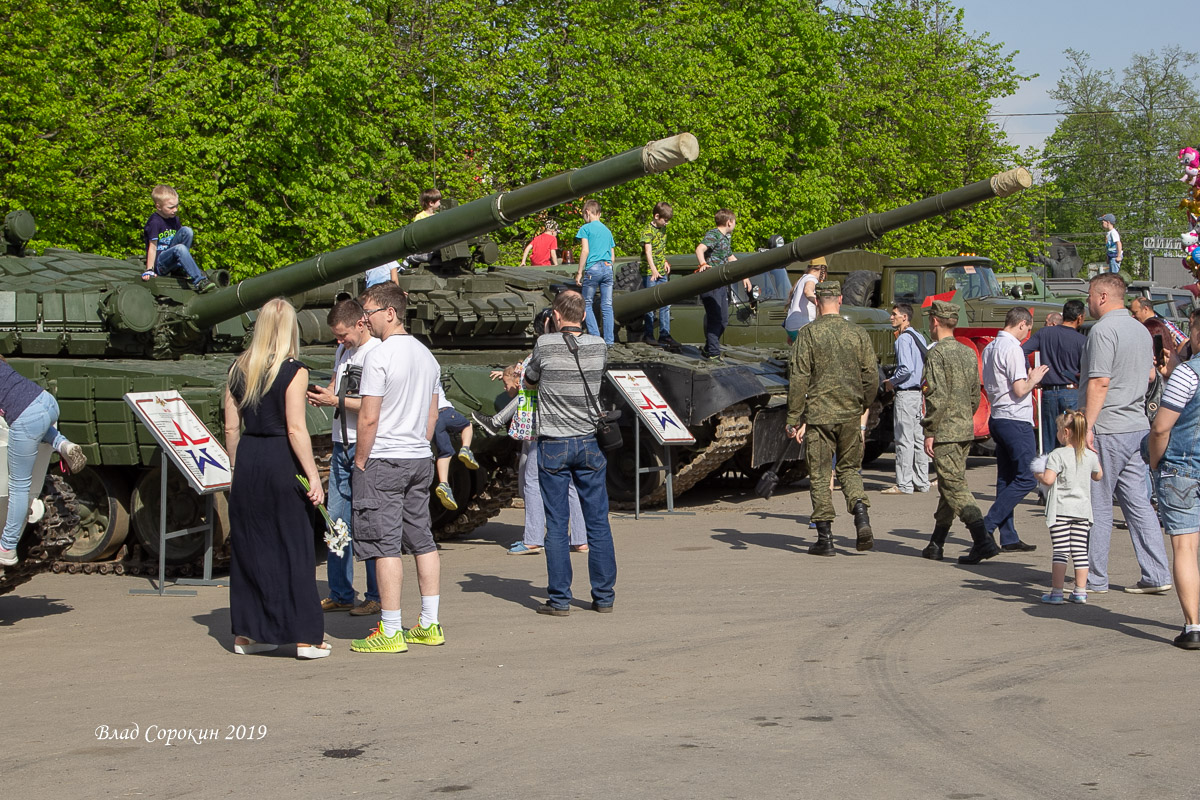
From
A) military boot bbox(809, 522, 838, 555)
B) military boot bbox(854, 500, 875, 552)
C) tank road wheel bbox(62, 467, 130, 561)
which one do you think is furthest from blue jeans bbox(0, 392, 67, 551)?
military boot bbox(854, 500, 875, 552)

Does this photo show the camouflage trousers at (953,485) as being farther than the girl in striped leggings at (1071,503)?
Yes

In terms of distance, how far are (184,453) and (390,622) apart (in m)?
2.45

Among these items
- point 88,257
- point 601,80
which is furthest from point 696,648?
point 601,80

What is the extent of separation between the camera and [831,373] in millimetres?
9789

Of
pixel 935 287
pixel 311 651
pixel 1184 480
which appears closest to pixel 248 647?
pixel 311 651

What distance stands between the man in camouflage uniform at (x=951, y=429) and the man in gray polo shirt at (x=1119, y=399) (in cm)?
144

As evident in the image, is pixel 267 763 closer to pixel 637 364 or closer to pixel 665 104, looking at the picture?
pixel 637 364

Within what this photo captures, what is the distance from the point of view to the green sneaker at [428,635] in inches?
280

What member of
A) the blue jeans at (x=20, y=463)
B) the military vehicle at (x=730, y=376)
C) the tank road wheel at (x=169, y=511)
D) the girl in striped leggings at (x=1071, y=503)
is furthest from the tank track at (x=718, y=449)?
the blue jeans at (x=20, y=463)

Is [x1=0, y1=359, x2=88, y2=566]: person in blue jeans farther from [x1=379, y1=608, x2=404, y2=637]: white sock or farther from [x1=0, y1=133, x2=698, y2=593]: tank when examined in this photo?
[x1=379, y1=608, x2=404, y2=637]: white sock

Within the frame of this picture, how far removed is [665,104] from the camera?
26328mm

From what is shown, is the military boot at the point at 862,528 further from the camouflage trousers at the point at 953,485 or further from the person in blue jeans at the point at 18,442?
the person in blue jeans at the point at 18,442

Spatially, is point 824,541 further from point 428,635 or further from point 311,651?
point 311,651

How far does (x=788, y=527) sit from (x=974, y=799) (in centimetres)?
698
